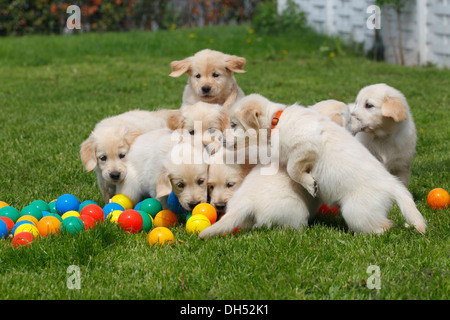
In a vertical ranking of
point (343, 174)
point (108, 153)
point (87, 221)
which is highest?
point (343, 174)

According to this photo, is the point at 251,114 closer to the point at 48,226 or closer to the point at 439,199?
the point at 439,199

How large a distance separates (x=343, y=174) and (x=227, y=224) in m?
0.83

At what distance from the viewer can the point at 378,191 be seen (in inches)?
150

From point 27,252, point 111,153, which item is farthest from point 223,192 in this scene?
point 27,252

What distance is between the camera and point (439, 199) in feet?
14.8

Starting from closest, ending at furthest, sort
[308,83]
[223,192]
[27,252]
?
1. [27,252]
2. [223,192]
3. [308,83]

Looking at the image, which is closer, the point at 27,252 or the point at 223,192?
the point at 27,252

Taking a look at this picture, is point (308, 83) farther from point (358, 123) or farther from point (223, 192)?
point (223, 192)

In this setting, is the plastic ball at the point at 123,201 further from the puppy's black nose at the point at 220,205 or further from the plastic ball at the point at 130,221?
the puppy's black nose at the point at 220,205

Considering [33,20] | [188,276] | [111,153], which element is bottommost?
[188,276]

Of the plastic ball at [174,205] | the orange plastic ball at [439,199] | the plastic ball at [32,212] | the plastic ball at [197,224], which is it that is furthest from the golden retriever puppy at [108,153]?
the orange plastic ball at [439,199]

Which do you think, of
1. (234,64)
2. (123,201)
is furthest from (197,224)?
(234,64)

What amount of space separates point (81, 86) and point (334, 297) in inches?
331

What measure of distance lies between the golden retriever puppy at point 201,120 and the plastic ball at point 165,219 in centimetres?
87
